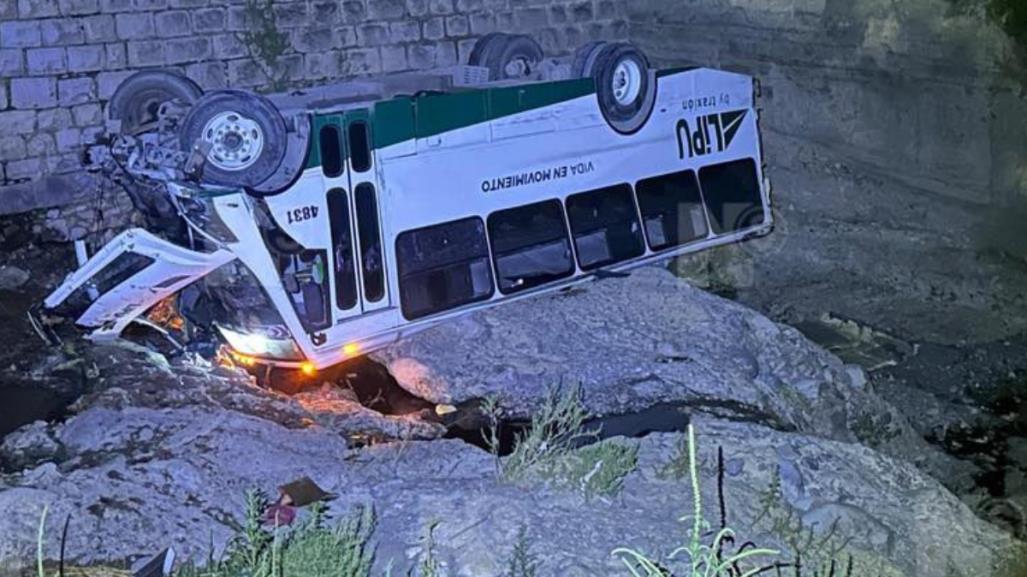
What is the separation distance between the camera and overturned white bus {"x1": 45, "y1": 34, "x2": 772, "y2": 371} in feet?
24.5

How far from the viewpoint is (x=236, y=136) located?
743cm

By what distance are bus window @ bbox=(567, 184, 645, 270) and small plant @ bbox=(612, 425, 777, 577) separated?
399 cm

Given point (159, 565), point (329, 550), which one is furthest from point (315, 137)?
point (329, 550)

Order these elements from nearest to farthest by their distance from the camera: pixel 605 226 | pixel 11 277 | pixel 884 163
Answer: pixel 605 226 → pixel 11 277 → pixel 884 163

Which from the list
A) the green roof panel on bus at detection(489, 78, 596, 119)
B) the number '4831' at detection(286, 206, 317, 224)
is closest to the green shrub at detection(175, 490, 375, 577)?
the number '4831' at detection(286, 206, 317, 224)

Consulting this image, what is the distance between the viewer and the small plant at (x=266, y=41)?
1128cm

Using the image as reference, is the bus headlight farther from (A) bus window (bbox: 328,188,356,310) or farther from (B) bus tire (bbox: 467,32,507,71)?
(B) bus tire (bbox: 467,32,507,71)

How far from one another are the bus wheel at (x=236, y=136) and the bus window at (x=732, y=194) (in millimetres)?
4398

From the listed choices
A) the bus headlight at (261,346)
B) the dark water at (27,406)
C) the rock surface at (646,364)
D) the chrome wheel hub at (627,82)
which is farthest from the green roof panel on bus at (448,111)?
the dark water at (27,406)

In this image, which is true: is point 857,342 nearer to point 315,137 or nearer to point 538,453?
point 538,453

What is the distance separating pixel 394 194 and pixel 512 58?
257 centimetres

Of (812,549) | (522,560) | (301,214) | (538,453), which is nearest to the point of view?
(522,560)

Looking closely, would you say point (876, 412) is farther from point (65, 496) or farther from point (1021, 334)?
point (65, 496)

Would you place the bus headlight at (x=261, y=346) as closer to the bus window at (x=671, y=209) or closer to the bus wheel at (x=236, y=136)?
the bus wheel at (x=236, y=136)
